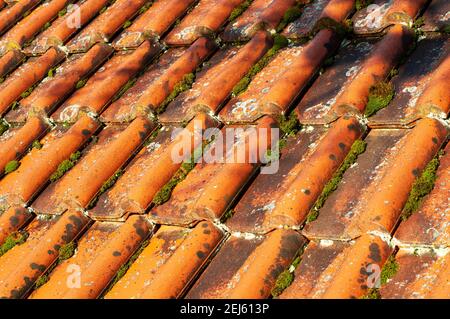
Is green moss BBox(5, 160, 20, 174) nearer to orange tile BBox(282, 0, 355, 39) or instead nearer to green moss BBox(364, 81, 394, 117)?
orange tile BBox(282, 0, 355, 39)

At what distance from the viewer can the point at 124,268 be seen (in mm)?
2898

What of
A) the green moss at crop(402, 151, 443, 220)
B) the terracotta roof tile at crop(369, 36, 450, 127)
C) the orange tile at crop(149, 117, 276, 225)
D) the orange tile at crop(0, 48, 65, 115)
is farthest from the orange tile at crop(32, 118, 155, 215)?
the green moss at crop(402, 151, 443, 220)

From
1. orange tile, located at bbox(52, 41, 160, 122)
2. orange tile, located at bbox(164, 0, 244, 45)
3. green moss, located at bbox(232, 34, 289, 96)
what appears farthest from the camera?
orange tile, located at bbox(164, 0, 244, 45)

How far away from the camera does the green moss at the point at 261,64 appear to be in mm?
3457

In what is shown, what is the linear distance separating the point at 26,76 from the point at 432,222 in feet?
9.70

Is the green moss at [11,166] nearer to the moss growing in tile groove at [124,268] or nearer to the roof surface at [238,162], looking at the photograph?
the roof surface at [238,162]

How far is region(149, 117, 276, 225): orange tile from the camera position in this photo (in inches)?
114

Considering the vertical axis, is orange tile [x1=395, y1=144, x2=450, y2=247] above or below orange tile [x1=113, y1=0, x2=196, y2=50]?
below

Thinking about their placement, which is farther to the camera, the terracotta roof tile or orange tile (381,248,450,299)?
the terracotta roof tile

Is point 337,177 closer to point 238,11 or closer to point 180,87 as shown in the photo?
point 180,87

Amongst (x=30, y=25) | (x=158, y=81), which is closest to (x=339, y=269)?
(x=158, y=81)

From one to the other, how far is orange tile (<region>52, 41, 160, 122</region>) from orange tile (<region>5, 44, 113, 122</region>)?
6 centimetres

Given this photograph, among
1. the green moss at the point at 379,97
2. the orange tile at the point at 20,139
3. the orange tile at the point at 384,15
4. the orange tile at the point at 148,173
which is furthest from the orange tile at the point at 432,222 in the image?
the orange tile at the point at 20,139

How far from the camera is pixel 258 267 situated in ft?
8.39
